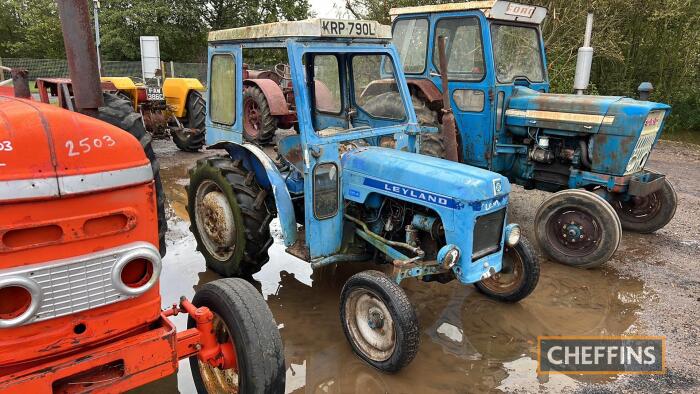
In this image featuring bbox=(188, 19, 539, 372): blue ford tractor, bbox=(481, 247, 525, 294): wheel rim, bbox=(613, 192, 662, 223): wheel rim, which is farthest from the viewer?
bbox=(613, 192, 662, 223): wheel rim

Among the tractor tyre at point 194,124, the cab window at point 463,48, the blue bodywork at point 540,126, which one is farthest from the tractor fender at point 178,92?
the cab window at point 463,48

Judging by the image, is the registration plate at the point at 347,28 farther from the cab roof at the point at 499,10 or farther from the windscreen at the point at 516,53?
the windscreen at the point at 516,53

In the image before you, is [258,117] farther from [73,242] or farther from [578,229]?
[73,242]

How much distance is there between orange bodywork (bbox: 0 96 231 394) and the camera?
1821 millimetres

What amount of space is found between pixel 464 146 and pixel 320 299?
9.27 feet

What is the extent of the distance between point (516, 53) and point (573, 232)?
89.9 inches

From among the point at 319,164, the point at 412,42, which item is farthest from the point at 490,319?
the point at 412,42

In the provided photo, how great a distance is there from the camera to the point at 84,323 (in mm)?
2061

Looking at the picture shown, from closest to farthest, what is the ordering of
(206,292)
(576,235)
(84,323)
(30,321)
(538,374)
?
(30,321)
(84,323)
(206,292)
(538,374)
(576,235)

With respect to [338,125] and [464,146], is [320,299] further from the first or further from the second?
[464,146]

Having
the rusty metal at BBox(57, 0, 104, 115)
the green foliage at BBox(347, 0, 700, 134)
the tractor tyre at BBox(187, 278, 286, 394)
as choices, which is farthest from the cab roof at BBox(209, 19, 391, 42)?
the green foliage at BBox(347, 0, 700, 134)

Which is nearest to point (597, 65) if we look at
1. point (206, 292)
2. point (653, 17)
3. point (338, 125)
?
point (653, 17)

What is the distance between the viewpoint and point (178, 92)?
9.60 metres

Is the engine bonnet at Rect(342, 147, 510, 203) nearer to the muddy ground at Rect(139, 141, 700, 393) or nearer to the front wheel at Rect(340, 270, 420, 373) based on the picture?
the front wheel at Rect(340, 270, 420, 373)
